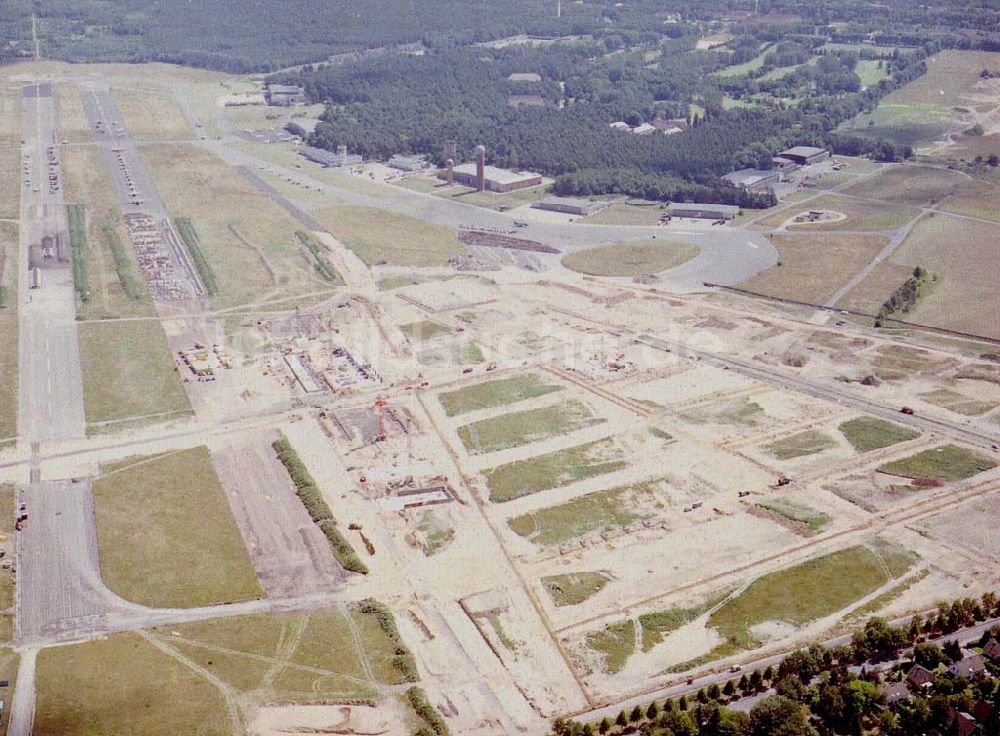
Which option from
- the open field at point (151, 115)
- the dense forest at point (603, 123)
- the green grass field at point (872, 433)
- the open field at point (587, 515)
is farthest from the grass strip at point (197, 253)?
the green grass field at point (872, 433)

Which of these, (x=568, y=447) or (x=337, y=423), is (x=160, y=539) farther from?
(x=568, y=447)

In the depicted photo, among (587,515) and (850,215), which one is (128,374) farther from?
(850,215)

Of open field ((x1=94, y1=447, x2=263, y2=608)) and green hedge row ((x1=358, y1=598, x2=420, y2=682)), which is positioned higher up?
open field ((x1=94, y1=447, x2=263, y2=608))

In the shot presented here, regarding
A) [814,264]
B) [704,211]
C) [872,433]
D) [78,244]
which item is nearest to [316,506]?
[872,433]

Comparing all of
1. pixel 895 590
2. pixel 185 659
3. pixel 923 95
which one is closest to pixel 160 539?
pixel 185 659

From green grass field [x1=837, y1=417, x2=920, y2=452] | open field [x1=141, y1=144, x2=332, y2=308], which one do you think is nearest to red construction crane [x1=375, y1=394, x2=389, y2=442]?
open field [x1=141, y1=144, x2=332, y2=308]

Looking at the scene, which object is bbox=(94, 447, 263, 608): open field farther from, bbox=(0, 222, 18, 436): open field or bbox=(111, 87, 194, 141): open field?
bbox=(111, 87, 194, 141): open field

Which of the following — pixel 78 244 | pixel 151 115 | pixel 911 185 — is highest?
pixel 151 115
